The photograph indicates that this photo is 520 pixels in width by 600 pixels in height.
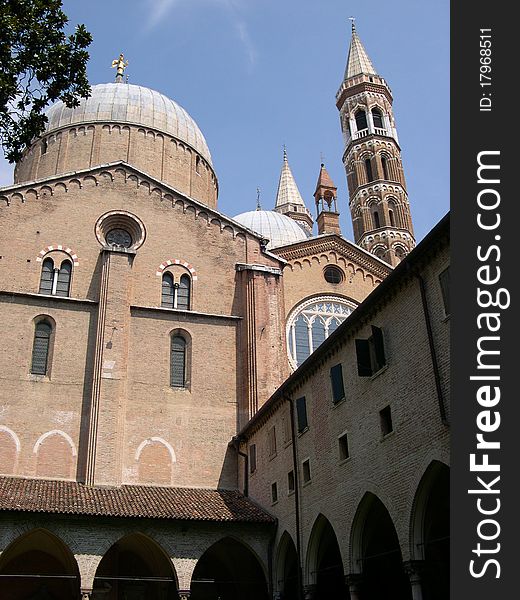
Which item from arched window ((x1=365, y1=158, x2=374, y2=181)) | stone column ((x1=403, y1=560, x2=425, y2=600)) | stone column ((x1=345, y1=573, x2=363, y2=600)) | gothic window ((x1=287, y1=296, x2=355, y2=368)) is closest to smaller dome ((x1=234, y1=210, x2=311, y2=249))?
arched window ((x1=365, y1=158, x2=374, y2=181))

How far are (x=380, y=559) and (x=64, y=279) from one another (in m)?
13.8

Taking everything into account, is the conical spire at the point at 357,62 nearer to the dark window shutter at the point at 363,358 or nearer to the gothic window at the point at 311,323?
the gothic window at the point at 311,323

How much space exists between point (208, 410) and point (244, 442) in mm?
1684

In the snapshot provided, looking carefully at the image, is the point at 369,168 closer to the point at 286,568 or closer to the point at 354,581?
the point at 286,568

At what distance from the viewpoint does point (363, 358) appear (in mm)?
15219

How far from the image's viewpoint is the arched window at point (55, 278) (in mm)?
23141

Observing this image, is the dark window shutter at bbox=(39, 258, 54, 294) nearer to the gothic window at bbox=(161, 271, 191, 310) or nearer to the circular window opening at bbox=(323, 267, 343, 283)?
the gothic window at bbox=(161, 271, 191, 310)

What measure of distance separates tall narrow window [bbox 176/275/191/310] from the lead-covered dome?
323 inches

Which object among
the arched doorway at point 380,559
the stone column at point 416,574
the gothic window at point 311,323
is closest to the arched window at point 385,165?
the gothic window at point 311,323

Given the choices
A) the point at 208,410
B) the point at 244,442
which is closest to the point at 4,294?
the point at 208,410

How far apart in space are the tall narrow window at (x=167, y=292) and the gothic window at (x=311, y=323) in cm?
572

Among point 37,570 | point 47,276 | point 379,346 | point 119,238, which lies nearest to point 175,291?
point 119,238

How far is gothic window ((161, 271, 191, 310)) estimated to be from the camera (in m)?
24.5

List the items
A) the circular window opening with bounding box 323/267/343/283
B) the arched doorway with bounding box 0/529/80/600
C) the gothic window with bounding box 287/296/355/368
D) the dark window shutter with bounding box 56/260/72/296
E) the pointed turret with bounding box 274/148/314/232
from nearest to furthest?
1. the arched doorway with bounding box 0/529/80/600
2. the dark window shutter with bounding box 56/260/72/296
3. the gothic window with bounding box 287/296/355/368
4. the circular window opening with bounding box 323/267/343/283
5. the pointed turret with bounding box 274/148/314/232
